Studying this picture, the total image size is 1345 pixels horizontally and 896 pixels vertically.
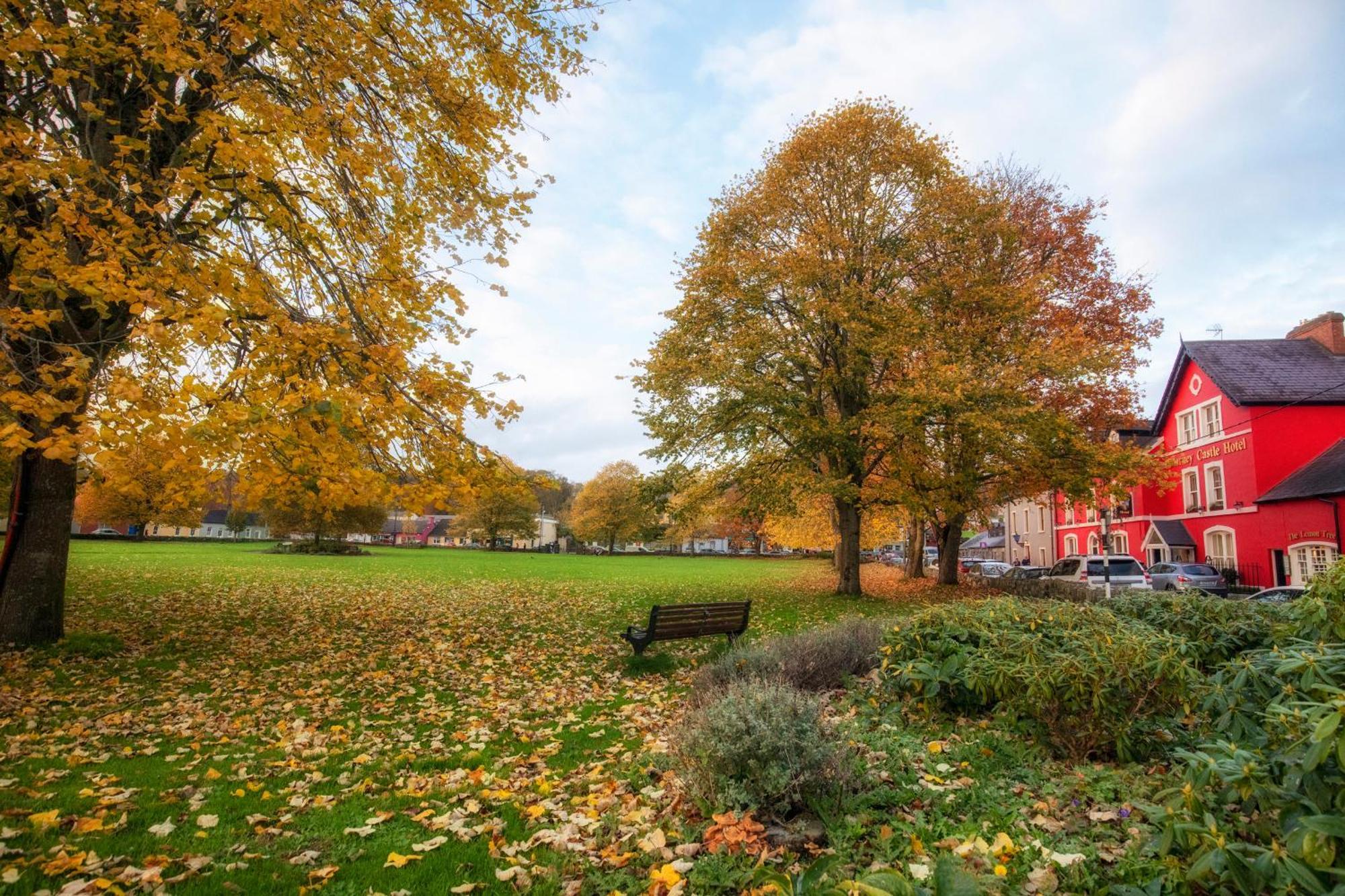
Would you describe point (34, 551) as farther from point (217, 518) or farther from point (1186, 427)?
point (217, 518)

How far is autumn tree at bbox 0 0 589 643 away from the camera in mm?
5617

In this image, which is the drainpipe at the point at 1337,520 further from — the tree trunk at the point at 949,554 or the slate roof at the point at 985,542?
the slate roof at the point at 985,542

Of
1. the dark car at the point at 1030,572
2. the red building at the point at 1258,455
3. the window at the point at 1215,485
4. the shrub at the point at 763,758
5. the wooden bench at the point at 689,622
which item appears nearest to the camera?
the shrub at the point at 763,758

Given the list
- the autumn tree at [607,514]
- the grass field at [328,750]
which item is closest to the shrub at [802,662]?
the grass field at [328,750]

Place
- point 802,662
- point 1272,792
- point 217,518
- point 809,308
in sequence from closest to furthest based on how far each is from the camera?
point 1272,792 → point 802,662 → point 809,308 → point 217,518

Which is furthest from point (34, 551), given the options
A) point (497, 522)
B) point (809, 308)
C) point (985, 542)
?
point (985, 542)

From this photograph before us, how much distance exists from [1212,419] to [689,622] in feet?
107

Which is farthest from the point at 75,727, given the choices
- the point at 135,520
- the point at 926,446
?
the point at 135,520

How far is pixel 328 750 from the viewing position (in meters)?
5.62

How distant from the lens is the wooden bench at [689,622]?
30.8 ft

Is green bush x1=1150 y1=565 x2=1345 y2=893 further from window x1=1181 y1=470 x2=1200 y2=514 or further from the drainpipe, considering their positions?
window x1=1181 y1=470 x2=1200 y2=514

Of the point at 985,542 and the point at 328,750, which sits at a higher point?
the point at 985,542

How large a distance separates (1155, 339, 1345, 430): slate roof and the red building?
0.05m

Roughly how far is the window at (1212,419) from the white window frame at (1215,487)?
1.42 m
